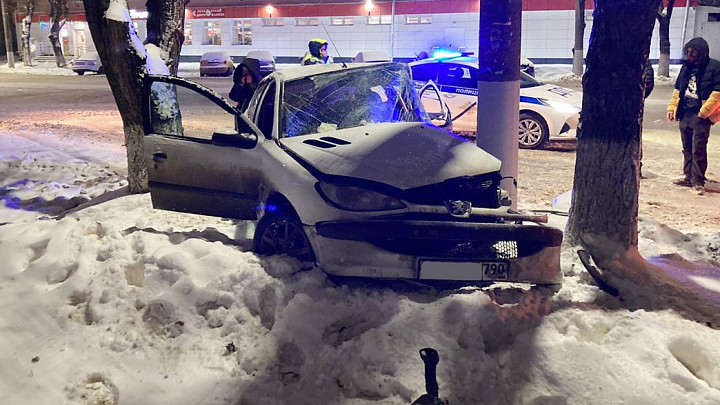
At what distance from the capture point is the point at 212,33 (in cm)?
4216

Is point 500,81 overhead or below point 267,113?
overhead

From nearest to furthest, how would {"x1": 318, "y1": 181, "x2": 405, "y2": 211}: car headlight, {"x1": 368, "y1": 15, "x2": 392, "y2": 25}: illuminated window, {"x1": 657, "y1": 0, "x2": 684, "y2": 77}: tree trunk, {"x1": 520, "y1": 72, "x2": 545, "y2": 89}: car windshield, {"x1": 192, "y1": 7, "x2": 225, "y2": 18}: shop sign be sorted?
{"x1": 318, "y1": 181, "x2": 405, "y2": 211}: car headlight → {"x1": 520, "y1": 72, "x2": 545, "y2": 89}: car windshield → {"x1": 657, "y1": 0, "x2": 684, "y2": 77}: tree trunk → {"x1": 368, "y1": 15, "x2": 392, "y2": 25}: illuminated window → {"x1": 192, "y1": 7, "x2": 225, "y2": 18}: shop sign

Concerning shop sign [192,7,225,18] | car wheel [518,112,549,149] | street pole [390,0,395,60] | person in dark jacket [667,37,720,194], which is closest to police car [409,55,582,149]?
car wheel [518,112,549,149]

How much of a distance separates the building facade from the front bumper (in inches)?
1120

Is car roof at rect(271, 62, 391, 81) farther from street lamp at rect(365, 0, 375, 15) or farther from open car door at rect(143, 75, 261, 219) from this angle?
street lamp at rect(365, 0, 375, 15)

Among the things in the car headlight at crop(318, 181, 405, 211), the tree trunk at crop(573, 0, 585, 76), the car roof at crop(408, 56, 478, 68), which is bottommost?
the car headlight at crop(318, 181, 405, 211)

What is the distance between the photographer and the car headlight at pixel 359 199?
434 cm

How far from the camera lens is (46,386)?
12.1 feet

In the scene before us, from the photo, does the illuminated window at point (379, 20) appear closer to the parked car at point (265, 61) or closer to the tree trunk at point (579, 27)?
the parked car at point (265, 61)

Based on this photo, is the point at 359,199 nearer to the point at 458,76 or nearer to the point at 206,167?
the point at 206,167

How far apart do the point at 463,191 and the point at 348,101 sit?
4.99 feet

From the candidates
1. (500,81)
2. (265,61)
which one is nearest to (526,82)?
(500,81)

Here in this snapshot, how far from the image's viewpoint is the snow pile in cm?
354

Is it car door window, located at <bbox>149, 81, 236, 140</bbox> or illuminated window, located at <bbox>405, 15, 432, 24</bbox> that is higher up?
illuminated window, located at <bbox>405, 15, 432, 24</bbox>
